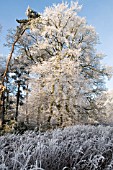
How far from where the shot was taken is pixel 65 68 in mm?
18422

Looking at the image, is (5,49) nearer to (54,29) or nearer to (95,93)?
(54,29)

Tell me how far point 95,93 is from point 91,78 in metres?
1.52

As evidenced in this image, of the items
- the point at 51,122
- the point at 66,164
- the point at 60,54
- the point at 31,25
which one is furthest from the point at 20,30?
the point at 66,164

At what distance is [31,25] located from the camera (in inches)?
523

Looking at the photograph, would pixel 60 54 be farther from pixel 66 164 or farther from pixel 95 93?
pixel 66 164

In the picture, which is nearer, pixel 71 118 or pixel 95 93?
pixel 71 118

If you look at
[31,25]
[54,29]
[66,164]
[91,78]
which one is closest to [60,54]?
[54,29]

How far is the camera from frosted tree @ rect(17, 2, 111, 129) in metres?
18.5

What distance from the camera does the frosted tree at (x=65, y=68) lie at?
18453 mm

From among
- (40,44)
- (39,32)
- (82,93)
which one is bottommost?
(82,93)

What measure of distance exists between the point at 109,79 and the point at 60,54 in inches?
248

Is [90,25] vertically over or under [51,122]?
over

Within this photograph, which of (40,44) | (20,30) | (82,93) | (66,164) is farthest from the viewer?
(40,44)

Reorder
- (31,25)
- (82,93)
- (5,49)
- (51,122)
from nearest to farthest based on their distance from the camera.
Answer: (31,25)
(51,122)
(82,93)
(5,49)
